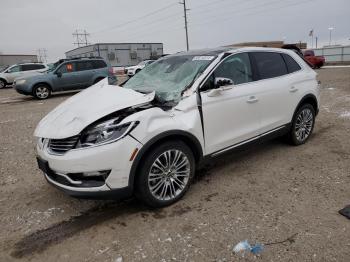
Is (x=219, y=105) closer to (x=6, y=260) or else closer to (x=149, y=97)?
(x=149, y=97)

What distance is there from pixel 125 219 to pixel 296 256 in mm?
1703

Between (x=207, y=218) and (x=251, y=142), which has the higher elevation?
(x=251, y=142)

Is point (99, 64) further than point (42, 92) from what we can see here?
Yes

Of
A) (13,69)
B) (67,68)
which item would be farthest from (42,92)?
(13,69)

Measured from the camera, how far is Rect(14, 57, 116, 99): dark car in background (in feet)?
42.3

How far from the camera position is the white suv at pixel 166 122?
2.88 meters

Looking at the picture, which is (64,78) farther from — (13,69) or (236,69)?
(236,69)

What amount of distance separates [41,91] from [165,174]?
457 inches

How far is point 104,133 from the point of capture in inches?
114

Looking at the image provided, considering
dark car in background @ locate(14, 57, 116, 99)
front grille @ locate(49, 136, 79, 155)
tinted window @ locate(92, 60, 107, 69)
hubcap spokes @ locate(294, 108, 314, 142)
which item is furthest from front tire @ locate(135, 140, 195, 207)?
tinted window @ locate(92, 60, 107, 69)

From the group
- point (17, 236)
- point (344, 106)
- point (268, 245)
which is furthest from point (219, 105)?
point (344, 106)

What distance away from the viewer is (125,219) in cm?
318

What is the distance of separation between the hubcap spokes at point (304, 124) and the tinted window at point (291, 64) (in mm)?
716

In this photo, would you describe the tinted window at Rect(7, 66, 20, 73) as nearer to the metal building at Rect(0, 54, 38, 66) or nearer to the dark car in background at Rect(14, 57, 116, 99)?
the dark car in background at Rect(14, 57, 116, 99)
